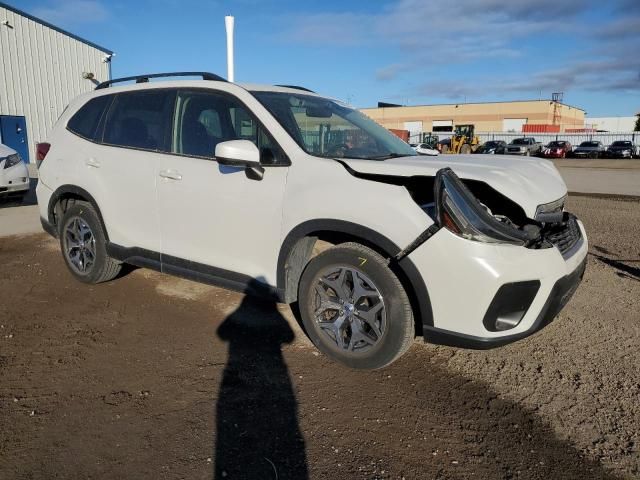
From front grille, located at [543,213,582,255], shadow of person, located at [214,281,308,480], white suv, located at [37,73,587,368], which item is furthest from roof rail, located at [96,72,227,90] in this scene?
front grille, located at [543,213,582,255]

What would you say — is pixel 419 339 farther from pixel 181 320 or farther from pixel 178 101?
pixel 178 101

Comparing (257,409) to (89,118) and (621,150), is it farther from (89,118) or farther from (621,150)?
(621,150)

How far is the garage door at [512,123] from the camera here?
7088cm

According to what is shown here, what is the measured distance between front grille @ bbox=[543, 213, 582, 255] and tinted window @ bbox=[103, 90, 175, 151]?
2983mm

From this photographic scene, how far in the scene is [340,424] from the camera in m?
2.71

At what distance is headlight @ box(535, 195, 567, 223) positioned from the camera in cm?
315

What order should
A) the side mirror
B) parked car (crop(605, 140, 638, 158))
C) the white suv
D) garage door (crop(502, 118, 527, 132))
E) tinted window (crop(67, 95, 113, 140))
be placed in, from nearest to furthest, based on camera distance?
the white suv < the side mirror < tinted window (crop(67, 95, 113, 140)) < parked car (crop(605, 140, 638, 158)) < garage door (crop(502, 118, 527, 132))

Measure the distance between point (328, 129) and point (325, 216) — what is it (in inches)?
39.9

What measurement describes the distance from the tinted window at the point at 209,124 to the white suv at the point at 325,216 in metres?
0.01

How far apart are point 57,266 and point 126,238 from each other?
1.96 m

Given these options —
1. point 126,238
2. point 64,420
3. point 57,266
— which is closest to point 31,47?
point 57,266

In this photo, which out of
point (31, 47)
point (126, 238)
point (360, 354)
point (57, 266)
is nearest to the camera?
point (360, 354)

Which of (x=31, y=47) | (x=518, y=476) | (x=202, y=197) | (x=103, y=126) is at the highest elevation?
(x=31, y=47)

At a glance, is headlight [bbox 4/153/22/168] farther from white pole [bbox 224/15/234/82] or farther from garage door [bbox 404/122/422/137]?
garage door [bbox 404/122/422/137]
